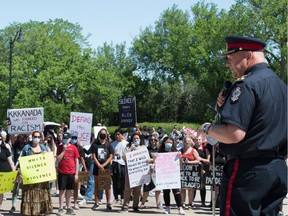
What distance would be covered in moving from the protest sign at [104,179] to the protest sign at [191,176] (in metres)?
1.77

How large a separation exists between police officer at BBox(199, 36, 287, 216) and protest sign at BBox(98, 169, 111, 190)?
10.3 metres

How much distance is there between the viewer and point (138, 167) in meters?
14.0

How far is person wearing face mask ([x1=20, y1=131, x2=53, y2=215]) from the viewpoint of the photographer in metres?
12.6

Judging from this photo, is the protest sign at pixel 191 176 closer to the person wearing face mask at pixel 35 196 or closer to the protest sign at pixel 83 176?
the protest sign at pixel 83 176

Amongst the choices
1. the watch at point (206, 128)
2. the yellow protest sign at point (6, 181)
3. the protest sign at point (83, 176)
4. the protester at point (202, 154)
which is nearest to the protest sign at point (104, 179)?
the protest sign at point (83, 176)

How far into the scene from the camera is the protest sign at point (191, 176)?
47.3 feet

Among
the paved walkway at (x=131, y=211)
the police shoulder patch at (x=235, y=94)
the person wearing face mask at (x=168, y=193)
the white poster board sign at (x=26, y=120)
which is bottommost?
the paved walkway at (x=131, y=211)

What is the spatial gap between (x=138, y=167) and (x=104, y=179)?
95 cm

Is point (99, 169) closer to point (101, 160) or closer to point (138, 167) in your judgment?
point (101, 160)

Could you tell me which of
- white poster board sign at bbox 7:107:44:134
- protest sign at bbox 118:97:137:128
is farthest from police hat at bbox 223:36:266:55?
protest sign at bbox 118:97:137:128

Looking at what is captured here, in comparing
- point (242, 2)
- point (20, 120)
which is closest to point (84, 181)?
point (20, 120)

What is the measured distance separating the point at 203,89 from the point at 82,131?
156 ft

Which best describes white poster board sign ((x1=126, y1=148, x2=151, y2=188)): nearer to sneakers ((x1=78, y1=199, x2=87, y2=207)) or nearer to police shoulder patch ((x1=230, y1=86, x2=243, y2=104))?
sneakers ((x1=78, y1=199, x2=87, y2=207))

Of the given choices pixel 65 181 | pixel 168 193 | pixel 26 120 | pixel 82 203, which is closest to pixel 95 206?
pixel 82 203
